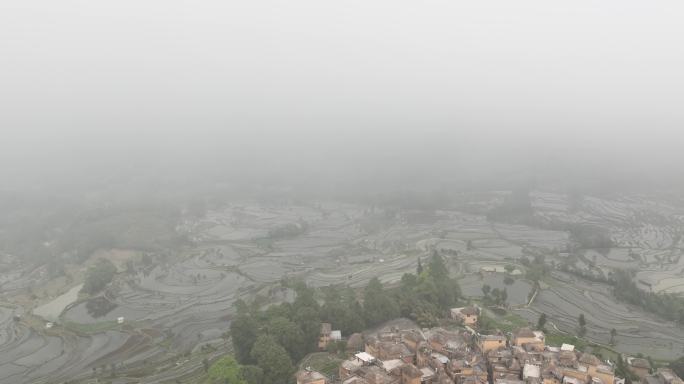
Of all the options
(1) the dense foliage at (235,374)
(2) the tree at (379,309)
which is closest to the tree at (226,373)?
(1) the dense foliage at (235,374)

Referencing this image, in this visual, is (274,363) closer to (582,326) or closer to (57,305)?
(582,326)

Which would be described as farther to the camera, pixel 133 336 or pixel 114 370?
pixel 133 336

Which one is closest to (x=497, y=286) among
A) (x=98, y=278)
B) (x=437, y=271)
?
(x=437, y=271)

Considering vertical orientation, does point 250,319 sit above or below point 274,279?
above

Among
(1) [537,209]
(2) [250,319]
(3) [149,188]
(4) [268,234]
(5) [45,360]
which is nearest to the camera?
(2) [250,319]

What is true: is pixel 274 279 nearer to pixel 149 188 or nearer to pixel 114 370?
pixel 114 370

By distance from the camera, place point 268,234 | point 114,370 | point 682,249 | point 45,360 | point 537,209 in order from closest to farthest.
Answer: point 114,370, point 45,360, point 682,249, point 268,234, point 537,209

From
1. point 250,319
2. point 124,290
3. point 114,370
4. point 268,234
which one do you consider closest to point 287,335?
point 250,319
